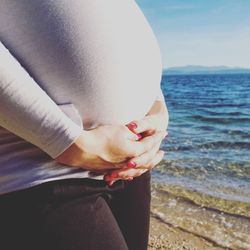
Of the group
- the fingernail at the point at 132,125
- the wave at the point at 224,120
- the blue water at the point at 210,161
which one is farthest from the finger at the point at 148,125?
the wave at the point at 224,120

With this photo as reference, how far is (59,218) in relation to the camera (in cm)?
113

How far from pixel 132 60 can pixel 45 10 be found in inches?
11.9

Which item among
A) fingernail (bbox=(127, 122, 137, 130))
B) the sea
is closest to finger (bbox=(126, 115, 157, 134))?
fingernail (bbox=(127, 122, 137, 130))

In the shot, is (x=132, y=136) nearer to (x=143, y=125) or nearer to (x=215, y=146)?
(x=143, y=125)

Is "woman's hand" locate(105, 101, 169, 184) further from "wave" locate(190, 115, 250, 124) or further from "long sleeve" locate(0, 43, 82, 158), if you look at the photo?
"wave" locate(190, 115, 250, 124)

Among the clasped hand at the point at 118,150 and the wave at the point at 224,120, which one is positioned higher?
the clasped hand at the point at 118,150

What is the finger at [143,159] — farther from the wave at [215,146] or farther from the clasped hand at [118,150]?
the wave at [215,146]

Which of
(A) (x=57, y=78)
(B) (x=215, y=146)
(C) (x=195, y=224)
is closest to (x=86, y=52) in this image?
(A) (x=57, y=78)

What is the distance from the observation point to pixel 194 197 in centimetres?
496

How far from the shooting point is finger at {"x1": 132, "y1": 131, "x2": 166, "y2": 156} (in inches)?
47.9

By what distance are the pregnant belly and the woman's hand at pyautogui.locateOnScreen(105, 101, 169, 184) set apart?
0.05m

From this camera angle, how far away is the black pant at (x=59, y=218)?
112 centimetres

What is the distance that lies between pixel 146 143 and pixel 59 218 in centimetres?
32

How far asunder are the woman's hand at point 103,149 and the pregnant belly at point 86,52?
0.28ft
